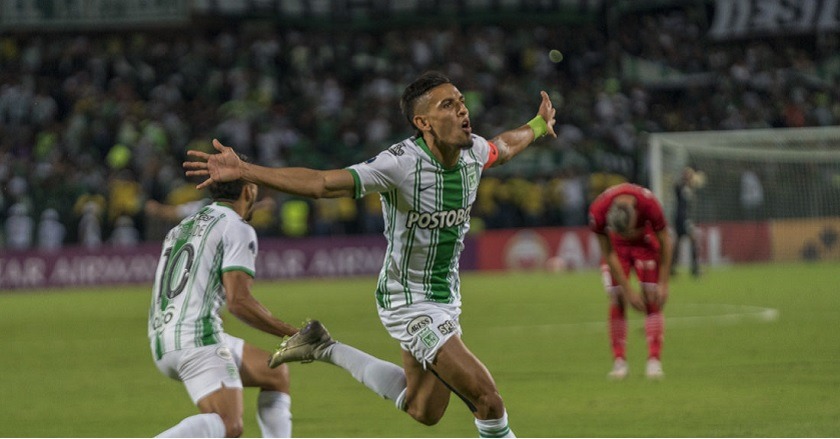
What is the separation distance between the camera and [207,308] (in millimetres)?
6805

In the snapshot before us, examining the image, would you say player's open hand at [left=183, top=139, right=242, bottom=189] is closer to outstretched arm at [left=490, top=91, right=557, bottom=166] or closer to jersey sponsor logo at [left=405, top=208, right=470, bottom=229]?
jersey sponsor logo at [left=405, top=208, right=470, bottom=229]

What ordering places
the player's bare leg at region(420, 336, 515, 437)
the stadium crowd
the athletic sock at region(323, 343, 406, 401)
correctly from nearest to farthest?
the player's bare leg at region(420, 336, 515, 437) → the athletic sock at region(323, 343, 406, 401) → the stadium crowd

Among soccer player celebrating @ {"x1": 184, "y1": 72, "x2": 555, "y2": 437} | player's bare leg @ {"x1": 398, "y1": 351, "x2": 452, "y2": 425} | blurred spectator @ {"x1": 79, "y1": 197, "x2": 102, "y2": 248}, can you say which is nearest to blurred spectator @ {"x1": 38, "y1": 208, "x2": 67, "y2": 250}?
blurred spectator @ {"x1": 79, "y1": 197, "x2": 102, "y2": 248}

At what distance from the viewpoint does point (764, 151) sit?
2716 cm

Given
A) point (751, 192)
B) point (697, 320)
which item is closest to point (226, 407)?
point (697, 320)

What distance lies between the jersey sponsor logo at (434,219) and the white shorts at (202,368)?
3.78ft

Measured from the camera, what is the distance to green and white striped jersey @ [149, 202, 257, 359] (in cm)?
675

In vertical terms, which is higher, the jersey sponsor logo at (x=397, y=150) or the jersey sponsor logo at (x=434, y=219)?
the jersey sponsor logo at (x=397, y=150)

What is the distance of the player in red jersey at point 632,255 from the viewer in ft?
37.3

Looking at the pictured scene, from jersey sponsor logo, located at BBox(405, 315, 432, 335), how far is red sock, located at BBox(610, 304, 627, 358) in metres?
4.97

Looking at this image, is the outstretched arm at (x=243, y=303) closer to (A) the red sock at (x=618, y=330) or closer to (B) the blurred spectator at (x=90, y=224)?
(A) the red sock at (x=618, y=330)

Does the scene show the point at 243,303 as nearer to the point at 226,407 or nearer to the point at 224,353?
the point at 224,353

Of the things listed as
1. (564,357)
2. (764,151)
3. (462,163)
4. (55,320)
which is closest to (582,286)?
(764,151)

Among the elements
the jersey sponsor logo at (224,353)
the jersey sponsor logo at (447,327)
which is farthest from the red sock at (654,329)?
the jersey sponsor logo at (224,353)
